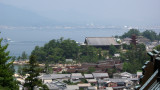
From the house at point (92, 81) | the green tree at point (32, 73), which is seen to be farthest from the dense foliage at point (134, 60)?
the green tree at point (32, 73)

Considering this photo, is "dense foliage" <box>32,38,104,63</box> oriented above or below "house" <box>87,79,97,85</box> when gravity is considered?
above

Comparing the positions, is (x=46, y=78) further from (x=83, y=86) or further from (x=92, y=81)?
(x=83, y=86)

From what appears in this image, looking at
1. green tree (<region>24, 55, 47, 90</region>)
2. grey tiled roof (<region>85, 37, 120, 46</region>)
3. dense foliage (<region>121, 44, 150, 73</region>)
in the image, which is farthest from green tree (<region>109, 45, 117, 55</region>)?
green tree (<region>24, 55, 47, 90</region>)

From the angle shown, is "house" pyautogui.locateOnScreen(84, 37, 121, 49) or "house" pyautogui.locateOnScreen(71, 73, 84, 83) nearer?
"house" pyautogui.locateOnScreen(71, 73, 84, 83)

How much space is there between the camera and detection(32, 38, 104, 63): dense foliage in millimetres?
28641

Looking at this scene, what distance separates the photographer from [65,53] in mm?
30297

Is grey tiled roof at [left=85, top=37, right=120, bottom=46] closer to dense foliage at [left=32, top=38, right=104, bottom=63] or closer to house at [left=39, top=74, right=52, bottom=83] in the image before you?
dense foliage at [left=32, top=38, right=104, bottom=63]

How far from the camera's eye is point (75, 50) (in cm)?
3002

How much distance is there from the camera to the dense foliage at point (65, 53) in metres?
28.6

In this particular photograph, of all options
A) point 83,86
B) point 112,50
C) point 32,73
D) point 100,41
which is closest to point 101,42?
point 100,41

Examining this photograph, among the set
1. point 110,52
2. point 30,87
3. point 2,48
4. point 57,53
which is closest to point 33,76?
point 30,87

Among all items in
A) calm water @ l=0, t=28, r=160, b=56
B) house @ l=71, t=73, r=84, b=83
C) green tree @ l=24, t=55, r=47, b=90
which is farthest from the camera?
calm water @ l=0, t=28, r=160, b=56

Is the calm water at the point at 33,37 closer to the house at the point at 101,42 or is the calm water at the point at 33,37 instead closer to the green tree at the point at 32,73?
the house at the point at 101,42

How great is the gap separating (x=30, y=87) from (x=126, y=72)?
15.2m
